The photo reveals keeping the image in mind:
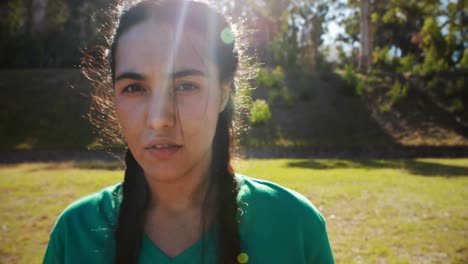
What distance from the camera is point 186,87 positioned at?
157 cm

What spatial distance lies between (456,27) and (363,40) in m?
5.16

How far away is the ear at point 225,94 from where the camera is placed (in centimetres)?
174

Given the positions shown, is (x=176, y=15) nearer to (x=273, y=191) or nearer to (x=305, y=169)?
(x=273, y=191)

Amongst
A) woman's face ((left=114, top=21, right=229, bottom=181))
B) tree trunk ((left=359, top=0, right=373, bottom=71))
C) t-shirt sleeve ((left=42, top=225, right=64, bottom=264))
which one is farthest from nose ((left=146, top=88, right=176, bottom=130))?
tree trunk ((left=359, top=0, right=373, bottom=71))

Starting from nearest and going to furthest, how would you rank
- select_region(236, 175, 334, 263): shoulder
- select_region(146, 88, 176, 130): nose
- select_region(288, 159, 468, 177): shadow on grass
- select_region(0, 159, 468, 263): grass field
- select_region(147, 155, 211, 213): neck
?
1. select_region(146, 88, 176, 130): nose
2. select_region(236, 175, 334, 263): shoulder
3. select_region(147, 155, 211, 213): neck
4. select_region(0, 159, 468, 263): grass field
5. select_region(288, 159, 468, 177): shadow on grass

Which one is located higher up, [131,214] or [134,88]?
[134,88]

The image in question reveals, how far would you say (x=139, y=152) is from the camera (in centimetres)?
157

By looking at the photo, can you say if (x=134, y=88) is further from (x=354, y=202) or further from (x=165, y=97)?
(x=354, y=202)

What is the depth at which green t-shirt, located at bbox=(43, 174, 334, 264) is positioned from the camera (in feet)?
5.19

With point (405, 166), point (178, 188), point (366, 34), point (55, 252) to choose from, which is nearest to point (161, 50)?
point (178, 188)

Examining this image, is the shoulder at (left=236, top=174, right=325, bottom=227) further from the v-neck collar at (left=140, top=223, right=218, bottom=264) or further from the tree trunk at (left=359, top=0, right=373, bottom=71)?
the tree trunk at (left=359, top=0, right=373, bottom=71)

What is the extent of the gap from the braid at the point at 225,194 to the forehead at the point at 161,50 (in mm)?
342

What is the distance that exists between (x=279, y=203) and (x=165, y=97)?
0.64 meters

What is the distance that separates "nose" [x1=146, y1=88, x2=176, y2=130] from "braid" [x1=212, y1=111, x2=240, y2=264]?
347 mm
